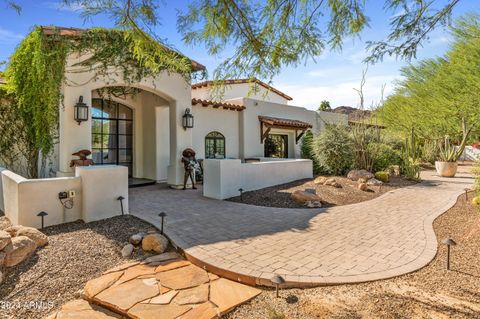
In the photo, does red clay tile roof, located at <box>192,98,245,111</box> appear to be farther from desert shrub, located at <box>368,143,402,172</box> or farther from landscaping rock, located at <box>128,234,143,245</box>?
landscaping rock, located at <box>128,234,143,245</box>

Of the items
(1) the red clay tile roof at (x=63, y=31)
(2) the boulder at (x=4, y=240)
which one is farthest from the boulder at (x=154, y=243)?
(1) the red clay tile roof at (x=63, y=31)

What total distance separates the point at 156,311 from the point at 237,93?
17.8m

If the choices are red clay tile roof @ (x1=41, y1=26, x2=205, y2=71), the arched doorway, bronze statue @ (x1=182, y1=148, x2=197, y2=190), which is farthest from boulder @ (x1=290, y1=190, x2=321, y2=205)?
red clay tile roof @ (x1=41, y1=26, x2=205, y2=71)

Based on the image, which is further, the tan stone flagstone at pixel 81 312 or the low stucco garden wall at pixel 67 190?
the low stucco garden wall at pixel 67 190

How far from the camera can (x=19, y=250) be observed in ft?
14.7

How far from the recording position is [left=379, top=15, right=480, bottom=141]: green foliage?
39.3 ft

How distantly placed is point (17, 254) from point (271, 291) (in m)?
3.98

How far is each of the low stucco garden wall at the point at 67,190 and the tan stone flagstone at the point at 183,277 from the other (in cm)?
321

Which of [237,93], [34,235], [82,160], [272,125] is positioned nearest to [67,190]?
[34,235]

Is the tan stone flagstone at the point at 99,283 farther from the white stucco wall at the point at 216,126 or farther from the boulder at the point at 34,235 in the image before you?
the white stucco wall at the point at 216,126

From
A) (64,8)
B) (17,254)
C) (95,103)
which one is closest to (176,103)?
(95,103)

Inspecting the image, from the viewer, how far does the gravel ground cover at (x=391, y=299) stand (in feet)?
10.4

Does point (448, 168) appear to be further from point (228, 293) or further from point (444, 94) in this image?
point (228, 293)

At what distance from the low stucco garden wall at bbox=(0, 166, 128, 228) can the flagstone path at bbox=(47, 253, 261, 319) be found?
2.71m
